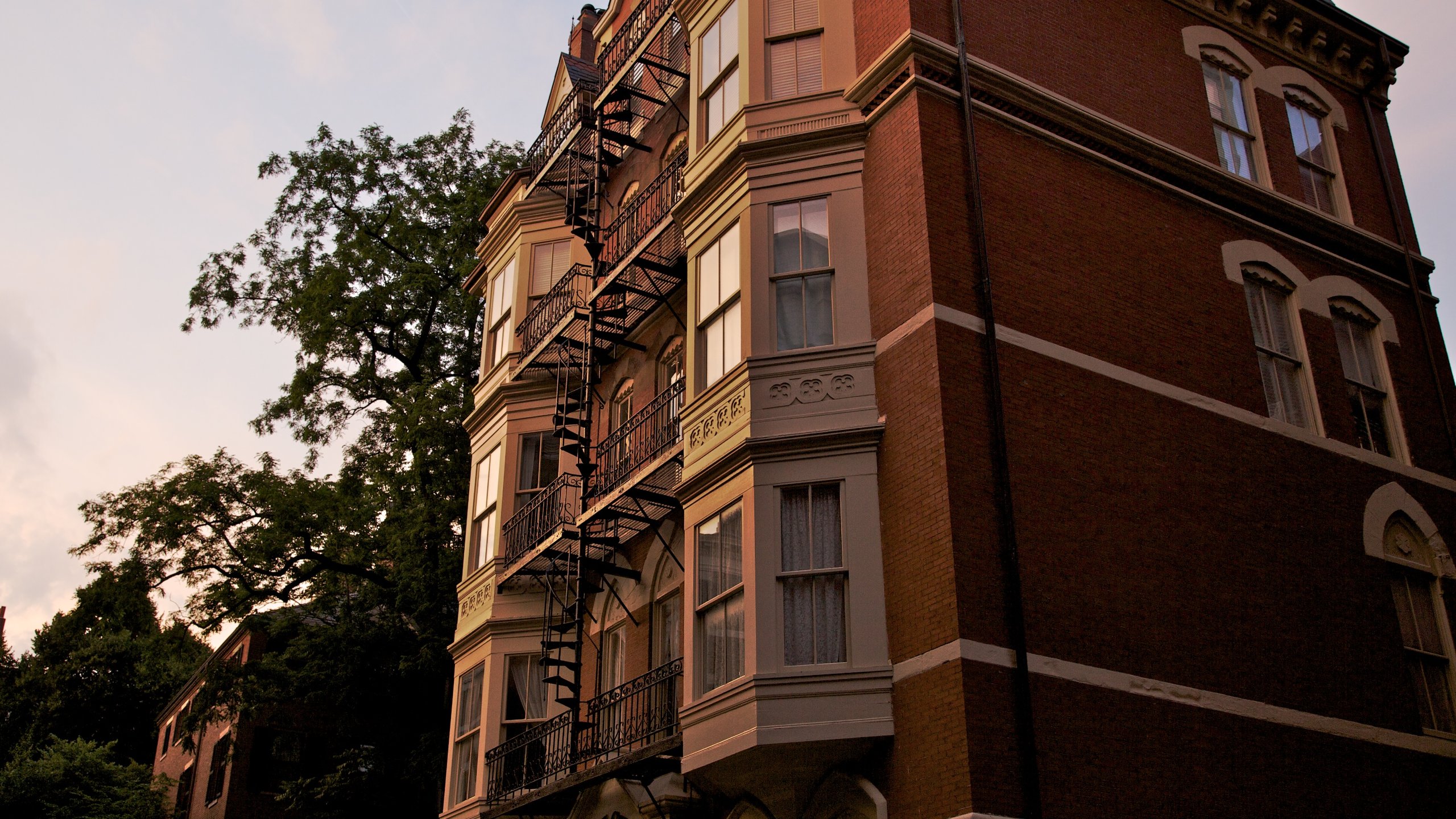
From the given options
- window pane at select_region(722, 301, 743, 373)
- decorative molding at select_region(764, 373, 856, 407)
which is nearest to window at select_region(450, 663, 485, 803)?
window pane at select_region(722, 301, 743, 373)

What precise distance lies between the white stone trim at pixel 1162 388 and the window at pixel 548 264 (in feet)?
36.5

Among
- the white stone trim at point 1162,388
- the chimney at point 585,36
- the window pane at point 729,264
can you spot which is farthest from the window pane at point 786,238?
the chimney at point 585,36

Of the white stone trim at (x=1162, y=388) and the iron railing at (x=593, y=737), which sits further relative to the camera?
the iron railing at (x=593, y=737)

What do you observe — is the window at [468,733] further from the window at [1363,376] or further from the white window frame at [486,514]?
the window at [1363,376]

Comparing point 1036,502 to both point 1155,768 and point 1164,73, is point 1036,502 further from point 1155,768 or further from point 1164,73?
point 1164,73

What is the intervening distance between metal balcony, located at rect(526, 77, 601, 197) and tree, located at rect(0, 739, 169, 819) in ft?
89.4

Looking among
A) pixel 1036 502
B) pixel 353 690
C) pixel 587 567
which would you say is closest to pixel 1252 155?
pixel 1036 502

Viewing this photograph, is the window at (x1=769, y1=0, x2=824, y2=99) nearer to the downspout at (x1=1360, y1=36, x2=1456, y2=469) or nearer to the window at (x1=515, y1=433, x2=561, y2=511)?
the window at (x1=515, y1=433, x2=561, y2=511)

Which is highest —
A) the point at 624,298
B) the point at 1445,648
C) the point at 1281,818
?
the point at 624,298

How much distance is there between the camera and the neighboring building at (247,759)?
3881 centimetres

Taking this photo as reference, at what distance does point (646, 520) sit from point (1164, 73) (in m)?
10.1

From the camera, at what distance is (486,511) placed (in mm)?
23828

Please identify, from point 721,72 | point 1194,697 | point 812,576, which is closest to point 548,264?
point 721,72

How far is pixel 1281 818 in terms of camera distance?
14312 mm
